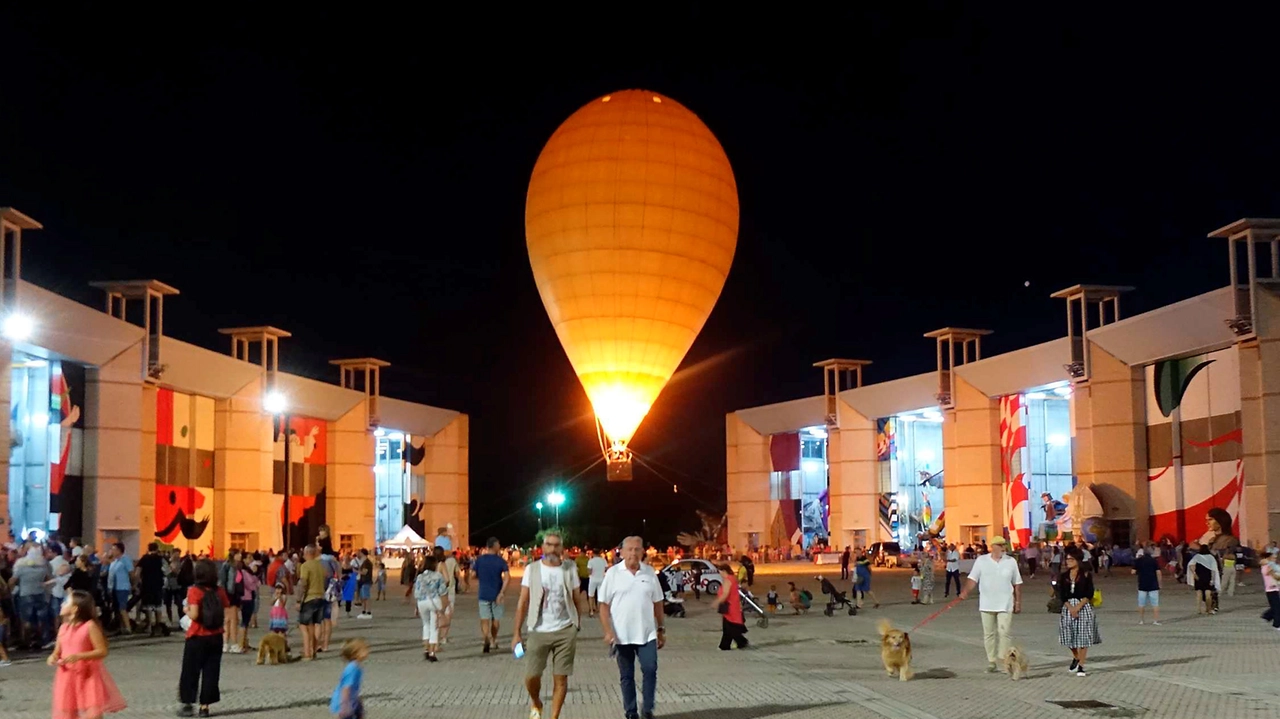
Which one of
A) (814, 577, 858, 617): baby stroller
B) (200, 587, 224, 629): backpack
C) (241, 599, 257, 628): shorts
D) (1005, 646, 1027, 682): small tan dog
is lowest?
(814, 577, 858, 617): baby stroller

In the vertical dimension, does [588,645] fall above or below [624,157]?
below

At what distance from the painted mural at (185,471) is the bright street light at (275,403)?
7.53 ft

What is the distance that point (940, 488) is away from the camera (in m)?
68.4

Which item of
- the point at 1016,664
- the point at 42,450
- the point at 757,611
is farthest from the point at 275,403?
the point at 1016,664

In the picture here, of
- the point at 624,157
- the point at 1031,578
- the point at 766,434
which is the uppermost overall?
the point at 624,157

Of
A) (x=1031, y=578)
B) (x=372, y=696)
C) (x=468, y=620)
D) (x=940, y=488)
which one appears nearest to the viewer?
(x=372, y=696)

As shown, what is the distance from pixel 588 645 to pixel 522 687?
226 inches

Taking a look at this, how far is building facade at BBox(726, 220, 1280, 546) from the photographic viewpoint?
42281mm

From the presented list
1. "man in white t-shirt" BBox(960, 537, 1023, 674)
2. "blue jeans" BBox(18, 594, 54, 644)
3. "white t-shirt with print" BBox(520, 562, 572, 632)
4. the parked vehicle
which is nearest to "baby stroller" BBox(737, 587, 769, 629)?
"man in white t-shirt" BBox(960, 537, 1023, 674)

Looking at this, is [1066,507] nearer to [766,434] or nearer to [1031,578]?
[1031,578]

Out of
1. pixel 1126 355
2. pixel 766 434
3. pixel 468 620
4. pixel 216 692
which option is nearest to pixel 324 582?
pixel 216 692

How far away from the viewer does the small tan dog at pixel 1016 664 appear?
1483 centimetres

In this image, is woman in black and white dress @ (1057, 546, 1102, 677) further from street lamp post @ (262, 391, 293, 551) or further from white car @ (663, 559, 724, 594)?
street lamp post @ (262, 391, 293, 551)

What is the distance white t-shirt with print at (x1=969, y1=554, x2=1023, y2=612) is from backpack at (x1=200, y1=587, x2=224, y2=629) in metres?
8.04
